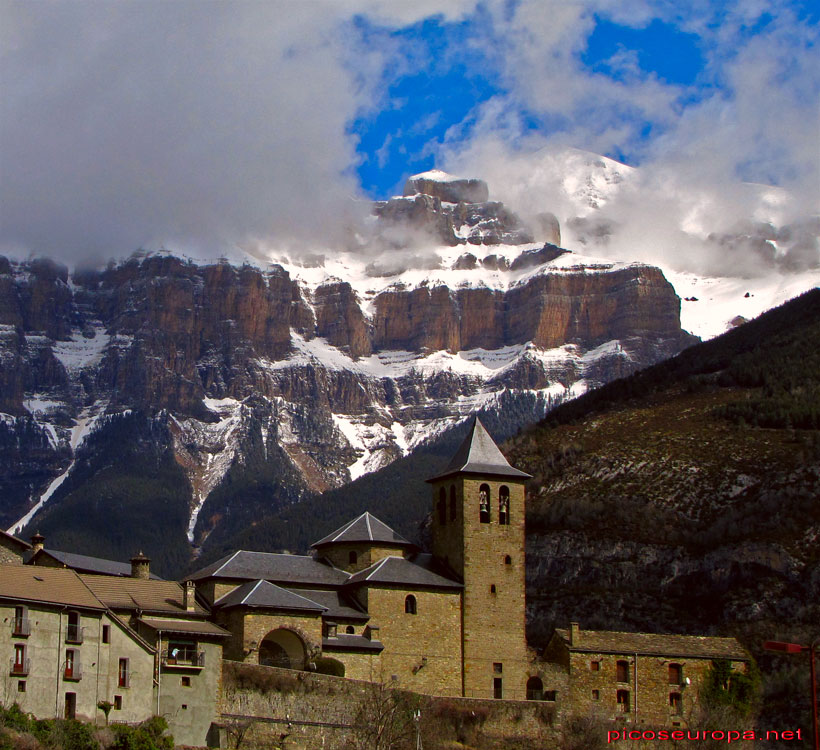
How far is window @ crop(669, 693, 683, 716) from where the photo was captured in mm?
84938

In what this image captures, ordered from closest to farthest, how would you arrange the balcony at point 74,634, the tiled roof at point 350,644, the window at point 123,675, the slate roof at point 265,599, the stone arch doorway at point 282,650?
the balcony at point 74,634, the window at point 123,675, the slate roof at point 265,599, the stone arch doorway at point 282,650, the tiled roof at point 350,644

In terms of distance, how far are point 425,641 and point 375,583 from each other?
4258 mm

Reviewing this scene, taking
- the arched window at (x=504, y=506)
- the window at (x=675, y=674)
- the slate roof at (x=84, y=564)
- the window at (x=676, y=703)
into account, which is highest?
the arched window at (x=504, y=506)

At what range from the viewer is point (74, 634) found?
69.3 metres

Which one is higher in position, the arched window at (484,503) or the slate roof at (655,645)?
the arched window at (484,503)

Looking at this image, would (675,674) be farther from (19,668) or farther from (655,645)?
(19,668)

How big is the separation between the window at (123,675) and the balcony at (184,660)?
2.02 m

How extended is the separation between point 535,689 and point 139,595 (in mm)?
22622

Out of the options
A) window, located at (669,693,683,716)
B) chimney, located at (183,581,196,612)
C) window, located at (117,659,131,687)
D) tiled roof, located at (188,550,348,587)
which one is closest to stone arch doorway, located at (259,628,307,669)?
tiled roof, located at (188,550,348,587)

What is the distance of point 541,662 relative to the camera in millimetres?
86125

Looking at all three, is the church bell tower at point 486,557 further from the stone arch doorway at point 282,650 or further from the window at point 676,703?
the stone arch doorway at point 282,650

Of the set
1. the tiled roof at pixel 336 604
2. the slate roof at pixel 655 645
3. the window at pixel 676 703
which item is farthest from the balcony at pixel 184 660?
the window at pixel 676 703

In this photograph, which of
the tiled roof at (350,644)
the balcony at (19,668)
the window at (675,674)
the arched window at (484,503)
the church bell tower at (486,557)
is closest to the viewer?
the balcony at (19,668)

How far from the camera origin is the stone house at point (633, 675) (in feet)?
277
